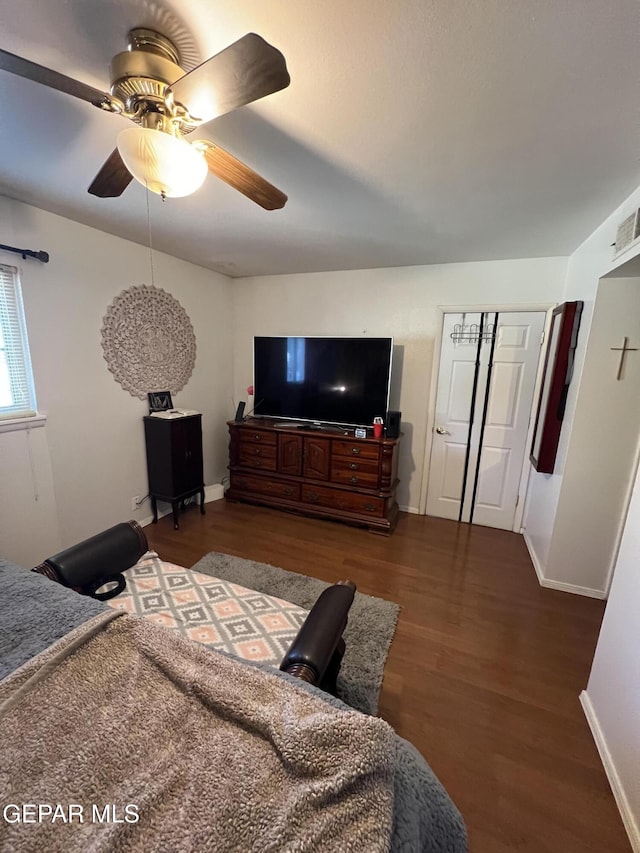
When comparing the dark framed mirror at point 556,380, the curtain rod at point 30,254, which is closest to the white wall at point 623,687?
the dark framed mirror at point 556,380

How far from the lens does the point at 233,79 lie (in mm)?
872

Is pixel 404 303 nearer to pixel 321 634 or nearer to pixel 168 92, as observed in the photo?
pixel 168 92

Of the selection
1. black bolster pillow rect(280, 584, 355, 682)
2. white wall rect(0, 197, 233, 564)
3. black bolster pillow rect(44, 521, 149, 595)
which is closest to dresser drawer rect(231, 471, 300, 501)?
white wall rect(0, 197, 233, 564)

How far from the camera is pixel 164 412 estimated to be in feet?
9.85

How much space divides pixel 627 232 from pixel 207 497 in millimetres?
3715

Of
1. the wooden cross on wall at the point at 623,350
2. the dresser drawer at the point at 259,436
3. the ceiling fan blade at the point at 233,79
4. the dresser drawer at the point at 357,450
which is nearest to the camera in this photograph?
the ceiling fan blade at the point at 233,79

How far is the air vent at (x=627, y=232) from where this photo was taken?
157 centimetres

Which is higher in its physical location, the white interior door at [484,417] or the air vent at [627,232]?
the air vent at [627,232]

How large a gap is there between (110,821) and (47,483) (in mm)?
2204

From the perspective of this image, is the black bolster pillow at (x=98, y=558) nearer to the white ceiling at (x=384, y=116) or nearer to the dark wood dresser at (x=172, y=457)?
the dark wood dresser at (x=172, y=457)

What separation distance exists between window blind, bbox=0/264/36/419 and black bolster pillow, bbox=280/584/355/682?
222cm

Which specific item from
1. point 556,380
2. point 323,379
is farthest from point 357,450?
point 556,380

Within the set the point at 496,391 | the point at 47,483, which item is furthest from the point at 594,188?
the point at 47,483

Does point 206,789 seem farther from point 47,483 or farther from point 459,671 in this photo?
point 47,483
